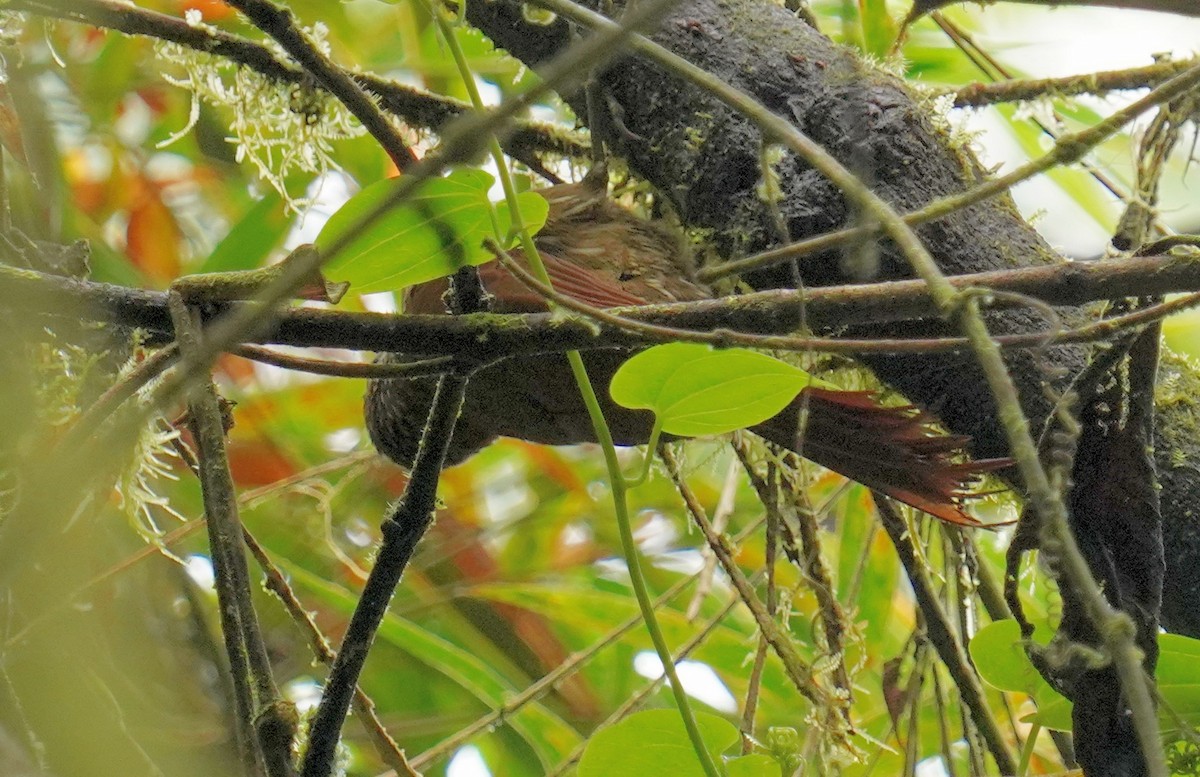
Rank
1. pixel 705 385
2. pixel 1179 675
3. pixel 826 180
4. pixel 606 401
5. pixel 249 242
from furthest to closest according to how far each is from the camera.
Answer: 1. pixel 249 242
2. pixel 606 401
3. pixel 826 180
4. pixel 1179 675
5. pixel 705 385

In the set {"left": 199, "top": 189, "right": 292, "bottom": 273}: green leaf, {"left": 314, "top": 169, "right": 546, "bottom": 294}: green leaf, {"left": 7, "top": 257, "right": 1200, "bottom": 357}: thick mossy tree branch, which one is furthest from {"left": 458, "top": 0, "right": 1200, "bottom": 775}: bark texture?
{"left": 199, "top": 189, "right": 292, "bottom": 273}: green leaf

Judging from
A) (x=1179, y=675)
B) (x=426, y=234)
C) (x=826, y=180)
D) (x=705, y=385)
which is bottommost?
(x=1179, y=675)

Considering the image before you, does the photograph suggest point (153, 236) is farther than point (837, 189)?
Yes

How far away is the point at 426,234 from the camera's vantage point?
0.81 meters

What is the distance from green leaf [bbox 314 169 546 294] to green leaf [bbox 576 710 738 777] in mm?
376

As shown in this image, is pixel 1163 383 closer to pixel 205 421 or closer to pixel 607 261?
pixel 607 261

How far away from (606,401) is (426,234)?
1.36ft

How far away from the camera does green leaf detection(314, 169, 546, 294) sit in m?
0.77

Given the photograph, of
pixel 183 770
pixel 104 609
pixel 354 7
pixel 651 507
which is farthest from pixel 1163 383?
pixel 354 7

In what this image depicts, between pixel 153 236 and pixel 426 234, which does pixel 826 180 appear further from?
pixel 153 236

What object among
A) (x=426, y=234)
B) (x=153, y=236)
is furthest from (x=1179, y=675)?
(x=153, y=236)

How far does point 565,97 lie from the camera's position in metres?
1.31

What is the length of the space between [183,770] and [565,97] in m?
0.84

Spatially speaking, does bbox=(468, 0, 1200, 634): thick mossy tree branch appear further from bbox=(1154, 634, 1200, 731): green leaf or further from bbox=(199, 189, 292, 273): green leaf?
bbox=(199, 189, 292, 273): green leaf
